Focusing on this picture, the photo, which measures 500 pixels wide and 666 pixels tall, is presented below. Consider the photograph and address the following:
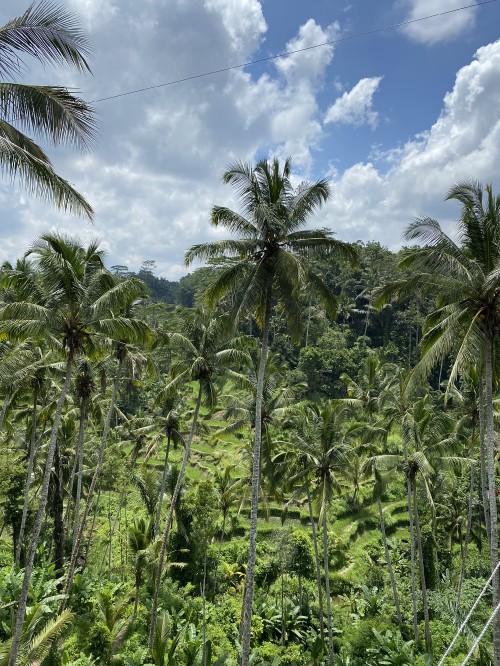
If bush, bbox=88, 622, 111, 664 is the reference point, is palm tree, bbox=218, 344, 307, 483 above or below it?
above

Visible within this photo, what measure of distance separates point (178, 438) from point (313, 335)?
1598 inches

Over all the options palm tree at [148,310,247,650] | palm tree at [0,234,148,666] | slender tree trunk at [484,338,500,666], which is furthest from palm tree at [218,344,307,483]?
slender tree trunk at [484,338,500,666]

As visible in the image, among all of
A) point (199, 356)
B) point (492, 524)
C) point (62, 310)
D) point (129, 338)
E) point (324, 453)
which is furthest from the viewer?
point (324, 453)

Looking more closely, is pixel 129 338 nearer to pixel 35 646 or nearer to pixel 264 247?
pixel 264 247

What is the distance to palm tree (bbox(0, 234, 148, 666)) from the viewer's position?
11359 mm

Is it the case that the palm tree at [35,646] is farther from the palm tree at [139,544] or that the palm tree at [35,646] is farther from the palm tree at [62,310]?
the palm tree at [139,544]

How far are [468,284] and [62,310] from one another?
10775 millimetres

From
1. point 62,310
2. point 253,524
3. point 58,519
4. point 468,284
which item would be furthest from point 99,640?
point 468,284

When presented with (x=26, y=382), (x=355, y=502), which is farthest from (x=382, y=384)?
(x=26, y=382)

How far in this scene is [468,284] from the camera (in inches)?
424

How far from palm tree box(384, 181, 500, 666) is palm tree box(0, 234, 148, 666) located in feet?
27.7

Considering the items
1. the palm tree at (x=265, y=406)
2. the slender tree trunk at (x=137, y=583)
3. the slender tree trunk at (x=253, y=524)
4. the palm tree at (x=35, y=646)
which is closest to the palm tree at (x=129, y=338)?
the slender tree trunk at (x=137, y=583)

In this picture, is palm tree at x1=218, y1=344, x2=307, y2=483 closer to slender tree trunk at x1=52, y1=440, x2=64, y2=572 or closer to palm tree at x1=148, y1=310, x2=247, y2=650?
palm tree at x1=148, y1=310, x2=247, y2=650

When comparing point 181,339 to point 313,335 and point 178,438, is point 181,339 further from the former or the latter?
point 313,335
